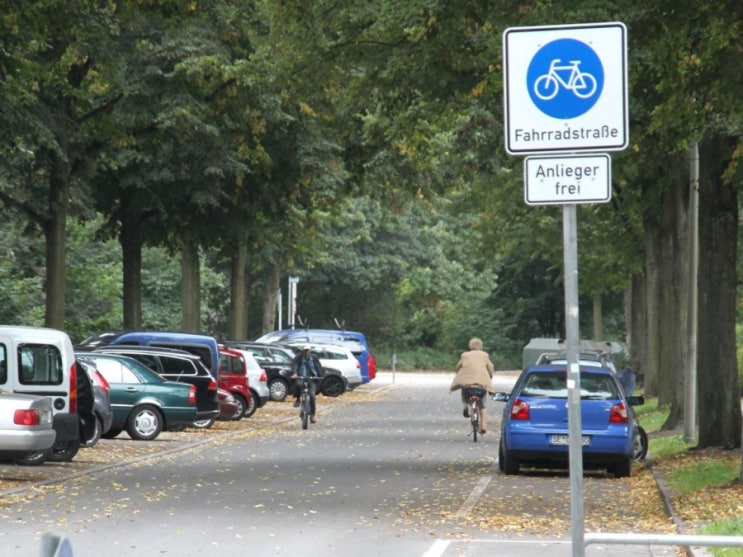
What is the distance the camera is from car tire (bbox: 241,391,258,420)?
34125 millimetres

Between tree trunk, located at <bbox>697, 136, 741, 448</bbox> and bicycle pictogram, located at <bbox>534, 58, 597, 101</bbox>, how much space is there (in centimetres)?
1379

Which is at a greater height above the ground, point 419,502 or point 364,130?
point 364,130

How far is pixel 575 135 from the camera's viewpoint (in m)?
7.43

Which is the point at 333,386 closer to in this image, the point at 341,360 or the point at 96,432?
the point at 341,360

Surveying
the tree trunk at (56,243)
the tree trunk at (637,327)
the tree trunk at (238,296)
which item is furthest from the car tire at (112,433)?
the tree trunk at (637,327)

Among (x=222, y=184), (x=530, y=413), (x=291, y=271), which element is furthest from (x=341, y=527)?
(x=291, y=271)

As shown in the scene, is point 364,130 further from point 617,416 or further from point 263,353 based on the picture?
point 263,353

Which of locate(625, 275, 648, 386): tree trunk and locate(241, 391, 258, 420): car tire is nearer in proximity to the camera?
locate(241, 391, 258, 420): car tire

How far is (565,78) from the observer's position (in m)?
7.38

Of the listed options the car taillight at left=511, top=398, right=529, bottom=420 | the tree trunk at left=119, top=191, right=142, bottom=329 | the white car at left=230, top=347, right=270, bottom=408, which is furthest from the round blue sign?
the tree trunk at left=119, top=191, right=142, bottom=329

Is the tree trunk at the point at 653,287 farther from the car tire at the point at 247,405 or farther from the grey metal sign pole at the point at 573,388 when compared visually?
the grey metal sign pole at the point at 573,388

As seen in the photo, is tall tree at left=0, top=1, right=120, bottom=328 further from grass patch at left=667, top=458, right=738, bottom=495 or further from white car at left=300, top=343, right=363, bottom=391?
white car at left=300, top=343, right=363, bottom=391

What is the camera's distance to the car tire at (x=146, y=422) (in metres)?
26.6

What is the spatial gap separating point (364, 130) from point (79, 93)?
5304mm
